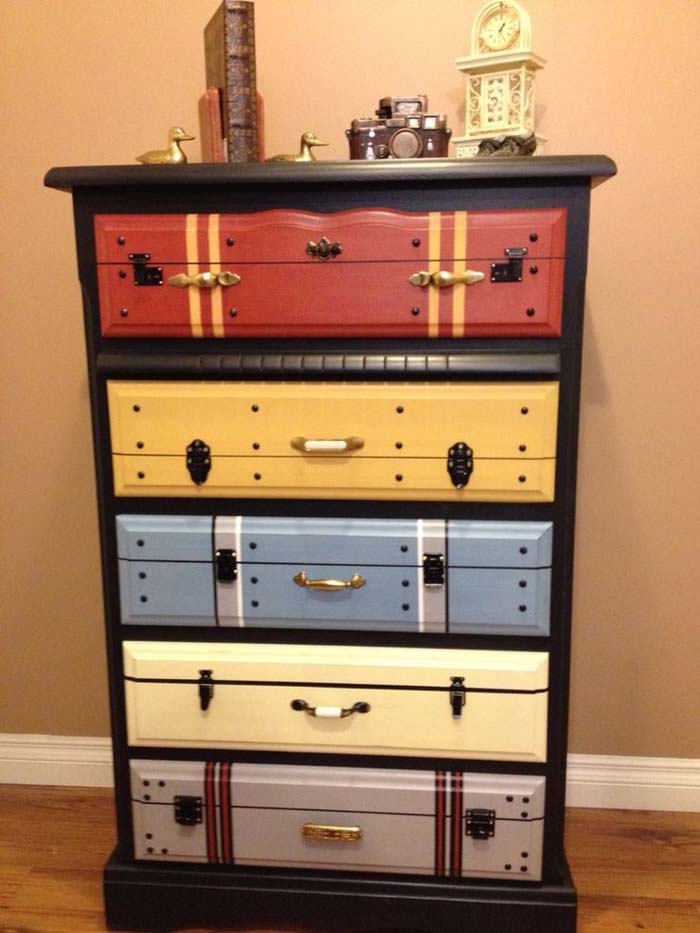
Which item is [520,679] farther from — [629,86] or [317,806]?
[629,86]

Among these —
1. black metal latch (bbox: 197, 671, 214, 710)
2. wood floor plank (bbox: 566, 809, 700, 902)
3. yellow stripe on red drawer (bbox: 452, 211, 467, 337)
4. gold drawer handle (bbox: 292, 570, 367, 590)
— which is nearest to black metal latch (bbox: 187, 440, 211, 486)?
gold drawer handle (bbox: 292, 570, 367, 590)

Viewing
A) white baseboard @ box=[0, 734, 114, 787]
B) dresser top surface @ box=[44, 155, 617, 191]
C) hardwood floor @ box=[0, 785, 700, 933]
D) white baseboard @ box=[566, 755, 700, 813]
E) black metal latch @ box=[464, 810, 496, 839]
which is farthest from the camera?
white baseboard @ box=[0, 734, 114, 787]

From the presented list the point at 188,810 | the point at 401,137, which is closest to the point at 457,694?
the point at 188,810

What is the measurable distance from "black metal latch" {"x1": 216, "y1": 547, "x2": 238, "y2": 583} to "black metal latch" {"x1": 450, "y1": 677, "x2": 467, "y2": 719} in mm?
429

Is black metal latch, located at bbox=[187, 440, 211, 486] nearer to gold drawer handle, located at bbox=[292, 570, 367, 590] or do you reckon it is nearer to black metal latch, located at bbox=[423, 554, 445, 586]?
gold drawer handle, located at bbox=[292, 570, 367, 590]

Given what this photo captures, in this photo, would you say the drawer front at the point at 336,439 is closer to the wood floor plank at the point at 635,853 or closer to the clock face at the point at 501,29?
the clock face at the point at 501,29

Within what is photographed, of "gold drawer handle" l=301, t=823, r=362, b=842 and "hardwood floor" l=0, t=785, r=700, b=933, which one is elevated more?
"gold drawer handle" l=301, t=823, r=362, b=842

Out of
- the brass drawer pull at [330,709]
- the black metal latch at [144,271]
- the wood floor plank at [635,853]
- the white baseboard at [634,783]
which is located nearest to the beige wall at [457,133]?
the white baseboard at [634,783]

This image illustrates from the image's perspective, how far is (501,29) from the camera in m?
1.63

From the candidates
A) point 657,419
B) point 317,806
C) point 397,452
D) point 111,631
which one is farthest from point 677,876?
point 111,631

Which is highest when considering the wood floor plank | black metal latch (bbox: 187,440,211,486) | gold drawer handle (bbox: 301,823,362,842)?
black metal latch (bbox: 187,440,211,486)

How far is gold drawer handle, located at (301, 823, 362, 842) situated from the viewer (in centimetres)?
159

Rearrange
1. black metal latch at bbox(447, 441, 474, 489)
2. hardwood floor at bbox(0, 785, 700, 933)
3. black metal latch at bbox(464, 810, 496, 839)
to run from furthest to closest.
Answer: hardwood floor at bbox(0, 785, 700, 933) < black metal latch at bbox(464, 810, 496, 839) < black metal latch at bbox(447, 441, 474, 489)

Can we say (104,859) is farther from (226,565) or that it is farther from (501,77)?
(501,77)
